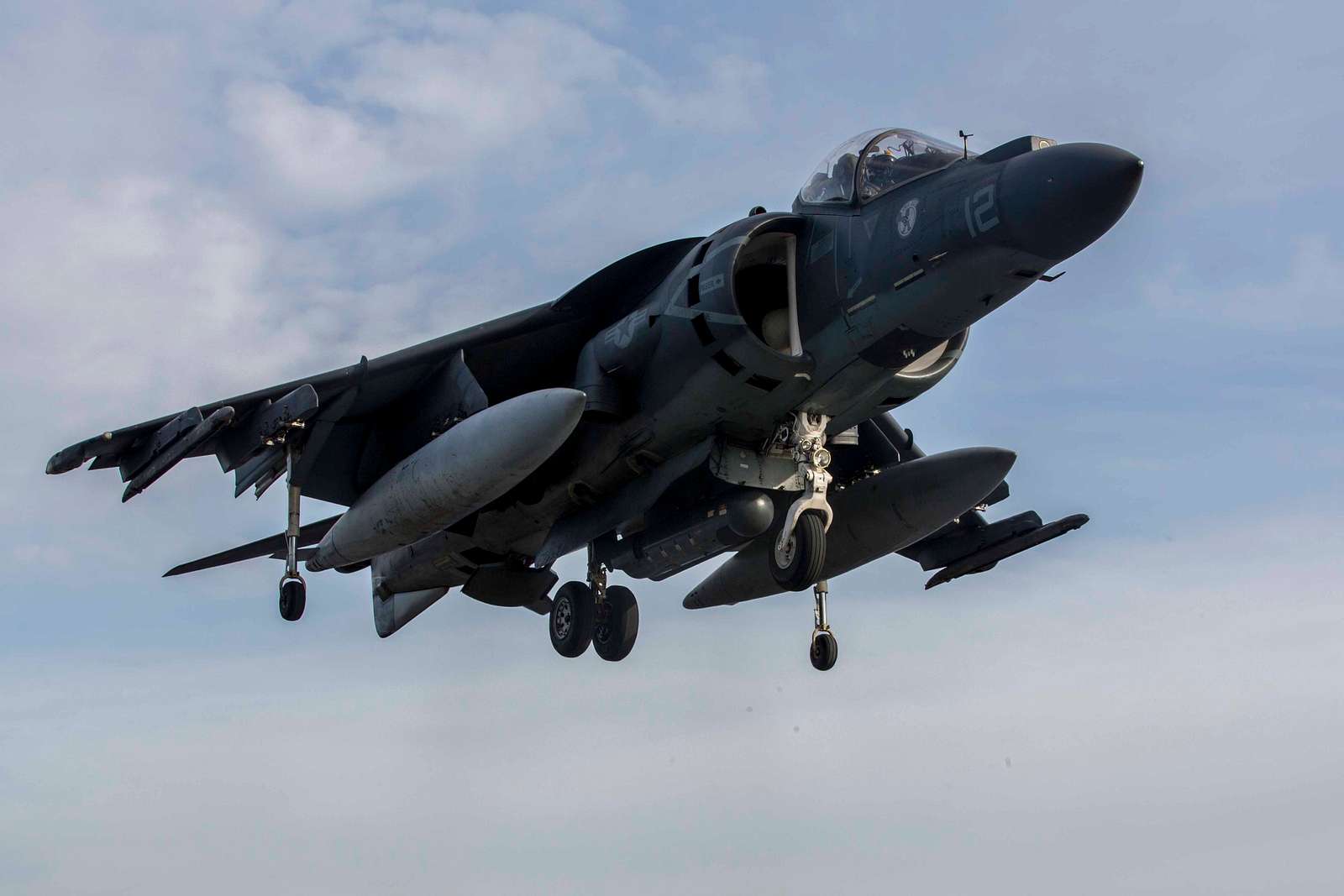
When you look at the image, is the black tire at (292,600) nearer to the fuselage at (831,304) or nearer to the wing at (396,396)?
the wing at (396,396)

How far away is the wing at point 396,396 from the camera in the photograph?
1606 centimetres

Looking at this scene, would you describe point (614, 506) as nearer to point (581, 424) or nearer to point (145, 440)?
point (581, 424)

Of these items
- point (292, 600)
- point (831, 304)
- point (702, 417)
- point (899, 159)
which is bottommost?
point (292, 600)

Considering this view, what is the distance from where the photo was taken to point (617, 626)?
16922 mm

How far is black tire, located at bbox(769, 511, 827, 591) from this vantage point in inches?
567

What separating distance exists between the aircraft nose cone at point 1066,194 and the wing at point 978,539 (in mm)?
5158

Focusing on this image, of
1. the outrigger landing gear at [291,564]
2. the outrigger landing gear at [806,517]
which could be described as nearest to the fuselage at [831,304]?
the outrigger landing gear at [806,517]

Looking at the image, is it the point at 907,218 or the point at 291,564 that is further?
the point at 291,564

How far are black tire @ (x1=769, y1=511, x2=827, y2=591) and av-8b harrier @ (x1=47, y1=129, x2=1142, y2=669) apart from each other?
0.02m

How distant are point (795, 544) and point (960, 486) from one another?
2.54 m

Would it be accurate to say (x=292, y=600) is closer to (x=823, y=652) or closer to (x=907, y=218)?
(x=823, y=652)

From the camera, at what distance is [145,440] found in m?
16.3

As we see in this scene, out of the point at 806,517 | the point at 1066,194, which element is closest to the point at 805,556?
the point at 806,517

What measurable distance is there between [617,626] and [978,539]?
4879mm
